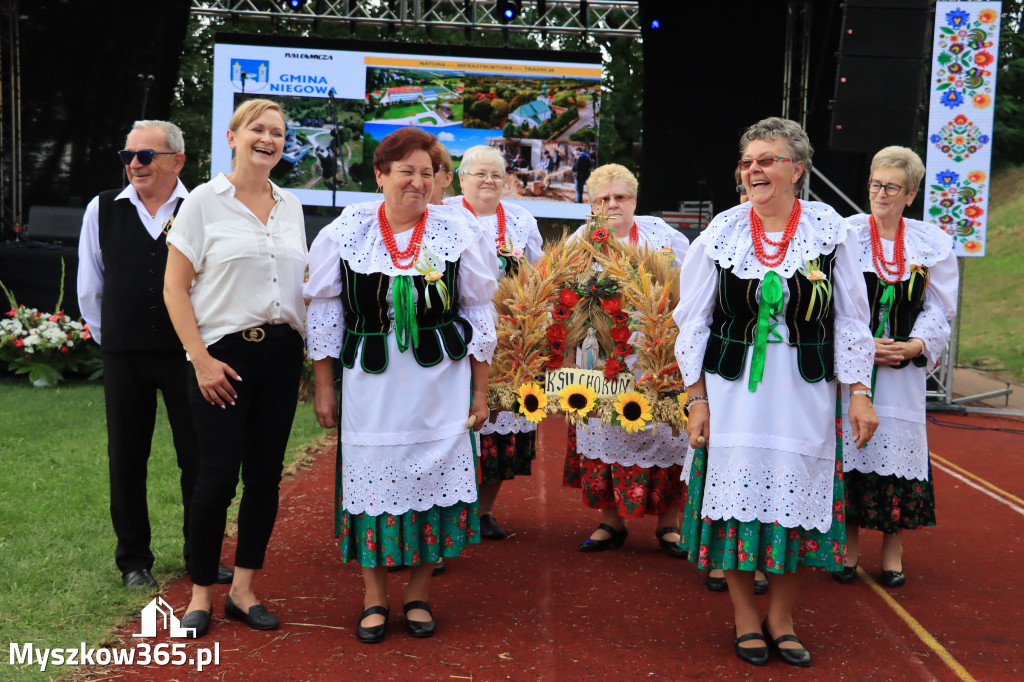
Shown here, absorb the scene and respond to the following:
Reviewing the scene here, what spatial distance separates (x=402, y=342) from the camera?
3281mm

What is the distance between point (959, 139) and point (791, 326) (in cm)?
562

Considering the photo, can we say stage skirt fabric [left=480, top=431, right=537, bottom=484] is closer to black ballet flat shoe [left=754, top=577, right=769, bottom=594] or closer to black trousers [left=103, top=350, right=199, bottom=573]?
black ballet flat shoe [left=754, top=577, right=769, bottom=594]

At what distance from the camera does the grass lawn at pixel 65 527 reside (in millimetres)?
3428

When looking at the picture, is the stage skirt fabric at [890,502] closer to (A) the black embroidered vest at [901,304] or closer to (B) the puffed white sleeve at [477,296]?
Answer: (A) the black embroidered vest at [901,304]

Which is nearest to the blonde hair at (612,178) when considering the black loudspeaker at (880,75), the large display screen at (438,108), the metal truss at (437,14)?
the black loudspeaker at (880,75)

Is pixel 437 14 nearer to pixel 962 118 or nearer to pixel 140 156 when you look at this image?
pixel 962 118

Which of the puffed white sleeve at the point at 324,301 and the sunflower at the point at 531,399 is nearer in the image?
the puffed white sleeve at the point at 324,301

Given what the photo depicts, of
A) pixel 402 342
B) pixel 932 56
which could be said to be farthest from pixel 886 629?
pixel 932 56

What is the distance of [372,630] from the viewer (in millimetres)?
3338

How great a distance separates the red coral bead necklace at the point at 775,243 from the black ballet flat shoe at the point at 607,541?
1.94 m

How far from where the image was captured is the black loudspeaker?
763 cm

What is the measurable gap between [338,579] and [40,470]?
2.85 metres

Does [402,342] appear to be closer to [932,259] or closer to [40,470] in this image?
[932,259]

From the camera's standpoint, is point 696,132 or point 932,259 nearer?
point 932,259
